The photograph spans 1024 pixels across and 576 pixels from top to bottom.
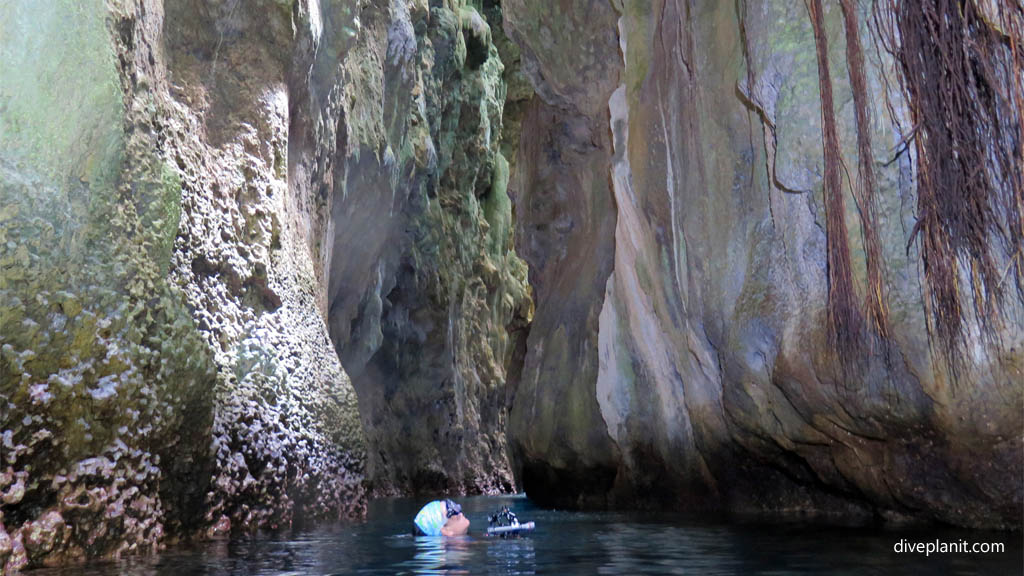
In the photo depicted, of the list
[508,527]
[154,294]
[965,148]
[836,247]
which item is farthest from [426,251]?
[965,148]

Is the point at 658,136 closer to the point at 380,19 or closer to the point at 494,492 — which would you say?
the point at 380,19

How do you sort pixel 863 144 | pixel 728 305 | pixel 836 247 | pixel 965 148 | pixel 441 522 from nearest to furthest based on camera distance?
pixel 965 148 < pixel 863 144 < pixel 836 247 < pixel 441 522 < pixel 728 305

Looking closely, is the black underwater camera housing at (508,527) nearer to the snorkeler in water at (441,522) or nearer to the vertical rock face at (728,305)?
the snorkeler in water at (441,522)

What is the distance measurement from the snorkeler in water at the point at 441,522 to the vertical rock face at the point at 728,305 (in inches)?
111

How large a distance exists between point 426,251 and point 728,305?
13.5m

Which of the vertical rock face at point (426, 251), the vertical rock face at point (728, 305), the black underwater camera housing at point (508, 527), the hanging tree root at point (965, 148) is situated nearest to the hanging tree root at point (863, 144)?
the vertical rock face at point (728, 305)

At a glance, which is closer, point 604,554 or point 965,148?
point 604,554

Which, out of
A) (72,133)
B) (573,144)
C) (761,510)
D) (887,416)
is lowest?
(761,510)

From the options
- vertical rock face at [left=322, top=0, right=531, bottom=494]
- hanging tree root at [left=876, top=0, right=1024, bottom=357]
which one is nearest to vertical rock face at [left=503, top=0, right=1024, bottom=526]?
hanging tree root at [left=876, top=0, right=1024, bottom=357]

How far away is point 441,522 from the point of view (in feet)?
26.1

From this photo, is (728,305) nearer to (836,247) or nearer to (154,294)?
(836,247)

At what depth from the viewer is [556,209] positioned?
15711 millimetres

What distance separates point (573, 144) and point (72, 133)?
Answer: 383 inches

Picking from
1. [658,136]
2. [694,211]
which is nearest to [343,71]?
[658,136]
